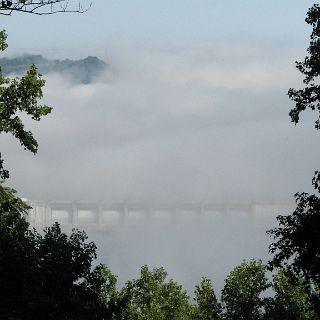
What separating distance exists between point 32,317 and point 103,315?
12.8 ft

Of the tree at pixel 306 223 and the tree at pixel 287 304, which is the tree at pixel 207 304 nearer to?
the tree at pixel 287 304

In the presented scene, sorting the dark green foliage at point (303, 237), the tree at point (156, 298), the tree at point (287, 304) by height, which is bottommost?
the dark green foliage at point (303, 237)

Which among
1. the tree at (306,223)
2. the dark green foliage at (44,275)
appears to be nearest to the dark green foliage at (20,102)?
the dark green foliage at (44,275)

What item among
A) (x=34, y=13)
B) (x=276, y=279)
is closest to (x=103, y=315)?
(x=34, y=13)

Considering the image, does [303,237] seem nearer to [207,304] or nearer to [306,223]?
[306,223]

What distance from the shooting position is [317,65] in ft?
73.9


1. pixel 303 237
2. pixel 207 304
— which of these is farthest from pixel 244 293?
pixel 303 237

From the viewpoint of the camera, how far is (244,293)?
50969 mm

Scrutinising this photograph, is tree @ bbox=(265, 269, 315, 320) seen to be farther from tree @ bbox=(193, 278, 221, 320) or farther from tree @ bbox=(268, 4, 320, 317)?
tree @ bbox=(268, 4, 320, 317)

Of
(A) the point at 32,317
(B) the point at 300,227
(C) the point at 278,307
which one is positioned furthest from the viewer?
(C) the point at 278,307

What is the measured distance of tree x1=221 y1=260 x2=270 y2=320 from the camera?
50.5m

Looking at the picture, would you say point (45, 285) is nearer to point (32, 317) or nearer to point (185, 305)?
point (32, 317)

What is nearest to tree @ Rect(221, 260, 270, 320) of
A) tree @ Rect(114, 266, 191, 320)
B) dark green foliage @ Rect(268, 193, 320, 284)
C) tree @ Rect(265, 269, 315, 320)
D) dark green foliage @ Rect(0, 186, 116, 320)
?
tree @ Rect(265, 269, 315, 320)

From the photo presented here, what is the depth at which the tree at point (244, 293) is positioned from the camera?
5047cm
